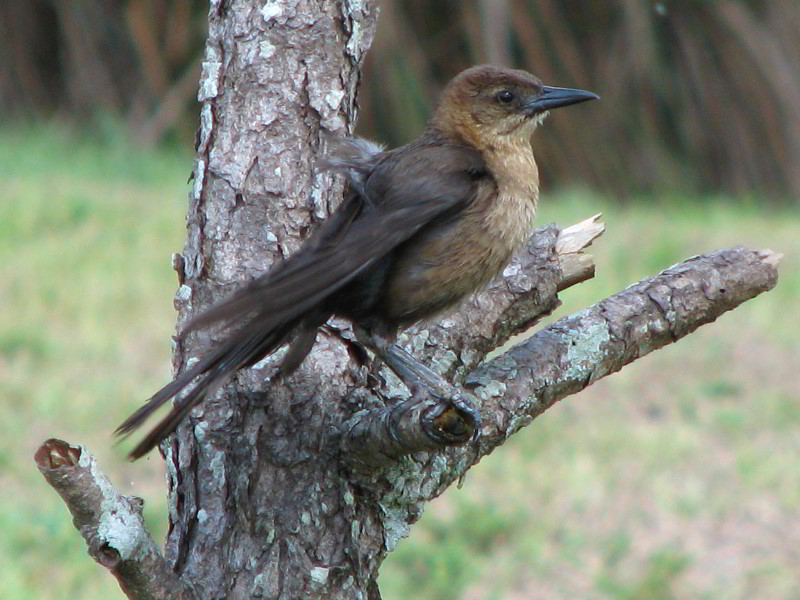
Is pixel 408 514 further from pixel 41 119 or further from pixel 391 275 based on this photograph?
pixel 41 119

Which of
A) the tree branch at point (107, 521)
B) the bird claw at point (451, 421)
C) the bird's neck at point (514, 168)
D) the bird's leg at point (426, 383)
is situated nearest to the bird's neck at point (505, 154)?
the bird's neck at point (514, 168)

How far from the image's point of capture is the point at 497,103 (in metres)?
3.73

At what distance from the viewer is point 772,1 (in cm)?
1108

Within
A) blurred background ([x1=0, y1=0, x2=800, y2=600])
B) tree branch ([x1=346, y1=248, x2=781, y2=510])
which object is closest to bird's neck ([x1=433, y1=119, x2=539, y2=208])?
tree branch ([x1=346, y1=248, x2=781, y2=510])

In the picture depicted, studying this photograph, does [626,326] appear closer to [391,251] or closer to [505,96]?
[391,251]

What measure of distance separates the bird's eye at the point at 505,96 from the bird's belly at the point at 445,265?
25.3 inches

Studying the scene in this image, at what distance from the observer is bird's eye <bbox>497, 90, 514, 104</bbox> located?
3740mm

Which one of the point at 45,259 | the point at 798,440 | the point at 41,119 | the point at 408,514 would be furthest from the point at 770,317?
the point at 41,119

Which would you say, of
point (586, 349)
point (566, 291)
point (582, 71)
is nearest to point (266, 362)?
point (586, 349)

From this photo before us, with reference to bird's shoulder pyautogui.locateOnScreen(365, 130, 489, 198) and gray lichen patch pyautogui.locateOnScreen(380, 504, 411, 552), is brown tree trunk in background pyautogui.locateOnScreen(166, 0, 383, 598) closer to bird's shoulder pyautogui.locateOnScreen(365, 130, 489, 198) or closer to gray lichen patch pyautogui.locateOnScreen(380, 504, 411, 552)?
gray lichen patch pyautogui.locateOnScreen(380, 504, 411, 552)

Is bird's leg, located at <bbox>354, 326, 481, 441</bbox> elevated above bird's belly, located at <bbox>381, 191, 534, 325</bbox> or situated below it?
below

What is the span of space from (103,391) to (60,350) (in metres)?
0.52

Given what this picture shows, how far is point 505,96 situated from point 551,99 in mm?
136

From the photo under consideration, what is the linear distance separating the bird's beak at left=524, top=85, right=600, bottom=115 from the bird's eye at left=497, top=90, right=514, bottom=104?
0.05m
